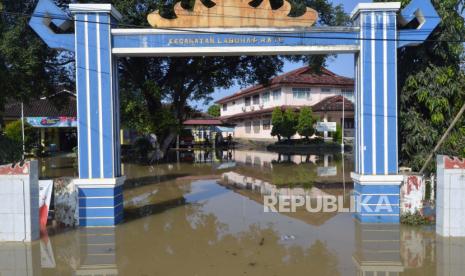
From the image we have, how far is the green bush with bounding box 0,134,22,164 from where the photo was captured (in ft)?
36.5

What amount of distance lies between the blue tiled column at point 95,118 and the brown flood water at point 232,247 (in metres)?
0.48

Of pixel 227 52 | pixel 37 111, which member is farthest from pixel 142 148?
pixel 227 52

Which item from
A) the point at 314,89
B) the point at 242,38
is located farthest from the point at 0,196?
the point at 314,89

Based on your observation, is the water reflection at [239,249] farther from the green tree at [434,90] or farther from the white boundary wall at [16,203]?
the green tree at [434,90]

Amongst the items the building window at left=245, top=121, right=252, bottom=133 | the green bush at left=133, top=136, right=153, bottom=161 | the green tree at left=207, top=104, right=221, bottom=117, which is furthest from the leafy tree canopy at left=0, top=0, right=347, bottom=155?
the green tree at left=207, top=104, right=221, bottom=117

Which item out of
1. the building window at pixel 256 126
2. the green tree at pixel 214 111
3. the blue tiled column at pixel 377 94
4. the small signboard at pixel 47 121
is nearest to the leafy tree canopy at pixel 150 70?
the small signboard at pixel 47 121

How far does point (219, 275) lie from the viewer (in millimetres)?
5625

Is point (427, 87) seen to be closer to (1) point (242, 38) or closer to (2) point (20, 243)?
(1) point (242, 38)

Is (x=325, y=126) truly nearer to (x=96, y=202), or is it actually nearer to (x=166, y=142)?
(x=166, y=142)

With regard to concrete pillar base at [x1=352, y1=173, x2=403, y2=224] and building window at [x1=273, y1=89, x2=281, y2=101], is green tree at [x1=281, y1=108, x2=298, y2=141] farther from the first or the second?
concrete pillar base at [x1=352, y1=173, x2=403, y2=224]

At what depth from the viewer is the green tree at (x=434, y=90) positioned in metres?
9.37

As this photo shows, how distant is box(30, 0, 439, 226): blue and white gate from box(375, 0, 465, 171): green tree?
1.29 meters

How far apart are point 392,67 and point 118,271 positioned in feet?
20.6

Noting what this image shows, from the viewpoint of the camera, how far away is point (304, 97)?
37406 mm
